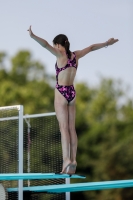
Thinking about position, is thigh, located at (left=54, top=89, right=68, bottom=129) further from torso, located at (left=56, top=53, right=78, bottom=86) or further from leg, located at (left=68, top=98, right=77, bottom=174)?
torso, located at (left=56, top=53, right=78, bottom=86)

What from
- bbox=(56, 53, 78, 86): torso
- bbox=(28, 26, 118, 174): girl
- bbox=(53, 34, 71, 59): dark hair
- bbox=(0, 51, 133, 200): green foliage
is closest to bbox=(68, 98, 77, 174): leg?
bbox=(28, 26, 118, 174): girl

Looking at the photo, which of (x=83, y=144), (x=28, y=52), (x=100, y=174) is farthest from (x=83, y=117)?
(x=28, y=52)

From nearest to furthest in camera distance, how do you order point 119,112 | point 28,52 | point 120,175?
point 120,175 < point 119,112 < point 28,52

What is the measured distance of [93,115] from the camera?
4191cm

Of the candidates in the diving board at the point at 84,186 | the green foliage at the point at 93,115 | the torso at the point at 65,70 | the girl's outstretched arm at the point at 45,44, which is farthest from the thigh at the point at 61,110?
the green foliage at the point at 93,115

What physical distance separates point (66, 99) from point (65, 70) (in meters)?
0.46

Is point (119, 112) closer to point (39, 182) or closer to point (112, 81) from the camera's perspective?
point (112, 81)

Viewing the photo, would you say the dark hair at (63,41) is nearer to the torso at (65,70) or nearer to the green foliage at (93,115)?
the torso at (65,70)

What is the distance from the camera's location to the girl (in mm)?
10172

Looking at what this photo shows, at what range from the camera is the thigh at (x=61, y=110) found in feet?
33.5

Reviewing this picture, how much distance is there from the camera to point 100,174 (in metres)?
36.8

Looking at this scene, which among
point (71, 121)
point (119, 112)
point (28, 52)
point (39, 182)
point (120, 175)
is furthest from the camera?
point (28, 52)

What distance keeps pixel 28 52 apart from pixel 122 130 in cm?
1053

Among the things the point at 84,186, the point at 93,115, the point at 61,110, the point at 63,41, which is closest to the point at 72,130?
the point at 61,110
